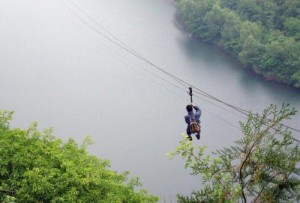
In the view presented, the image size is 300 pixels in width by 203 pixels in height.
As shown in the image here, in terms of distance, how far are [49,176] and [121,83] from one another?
18.5m

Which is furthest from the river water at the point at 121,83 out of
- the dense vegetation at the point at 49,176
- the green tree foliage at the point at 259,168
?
the green tree foliage at the point at 259,168

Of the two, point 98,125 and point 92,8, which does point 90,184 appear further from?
point 92,8

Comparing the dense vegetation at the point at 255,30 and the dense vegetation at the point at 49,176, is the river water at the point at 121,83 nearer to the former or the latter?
the dense vegetation at the point at 255,30

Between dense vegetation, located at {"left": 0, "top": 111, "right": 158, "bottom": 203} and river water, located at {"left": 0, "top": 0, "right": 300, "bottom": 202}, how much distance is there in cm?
795

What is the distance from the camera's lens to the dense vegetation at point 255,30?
30375 millimetres

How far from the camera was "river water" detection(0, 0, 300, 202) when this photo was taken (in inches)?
846

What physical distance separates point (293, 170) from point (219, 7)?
102 ft

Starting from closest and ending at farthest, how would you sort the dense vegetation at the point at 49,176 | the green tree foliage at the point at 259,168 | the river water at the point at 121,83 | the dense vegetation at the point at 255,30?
the green tree foliage at the point at 259,168 → the dense vegetation at the point at 49,176 → the river water at the point at 121,83 → the dense vegetation at the point at 255,30

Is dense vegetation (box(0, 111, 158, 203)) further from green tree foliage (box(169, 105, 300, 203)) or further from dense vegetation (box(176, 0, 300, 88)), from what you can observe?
dense vegetation (box(176, 0, 300, 88))

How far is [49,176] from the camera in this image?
9305mm

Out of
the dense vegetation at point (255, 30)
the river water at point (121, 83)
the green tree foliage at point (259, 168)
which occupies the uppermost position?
the dense vegetation at point (255, 30)

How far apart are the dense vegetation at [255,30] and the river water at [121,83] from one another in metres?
0.85

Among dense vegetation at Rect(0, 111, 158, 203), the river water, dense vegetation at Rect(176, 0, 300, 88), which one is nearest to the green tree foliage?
dense vegetation at Rect(0, 111, 158, 203)

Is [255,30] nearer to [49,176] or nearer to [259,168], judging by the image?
[49,176]
